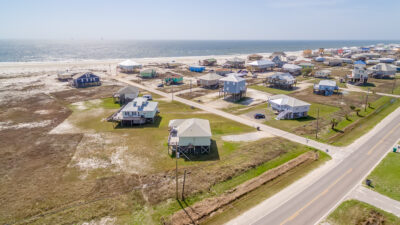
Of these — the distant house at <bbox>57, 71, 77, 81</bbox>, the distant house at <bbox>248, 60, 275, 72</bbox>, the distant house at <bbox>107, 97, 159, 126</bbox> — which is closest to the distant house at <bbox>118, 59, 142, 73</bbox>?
the distant house at <bbox>57, 71, 77, 81</bbox>

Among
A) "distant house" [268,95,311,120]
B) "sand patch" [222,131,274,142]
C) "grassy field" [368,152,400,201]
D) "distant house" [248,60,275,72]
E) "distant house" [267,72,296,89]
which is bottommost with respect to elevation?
"grassy field" [368,152,400,201]

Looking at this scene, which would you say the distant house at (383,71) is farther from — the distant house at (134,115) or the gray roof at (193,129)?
the distant house at (134,115)

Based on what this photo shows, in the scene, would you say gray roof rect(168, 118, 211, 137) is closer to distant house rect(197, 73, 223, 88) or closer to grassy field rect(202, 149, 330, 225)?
grassy field rect(202, 149, 330, 225)

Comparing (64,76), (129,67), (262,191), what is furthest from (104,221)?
(129,67)

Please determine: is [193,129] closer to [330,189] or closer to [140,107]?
[140,107]

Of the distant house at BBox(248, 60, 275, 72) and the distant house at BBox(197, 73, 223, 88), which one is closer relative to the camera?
the distant house at BBox(197, 73, 223, 88)

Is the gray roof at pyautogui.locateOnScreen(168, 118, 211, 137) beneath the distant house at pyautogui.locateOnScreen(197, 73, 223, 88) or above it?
beneath
